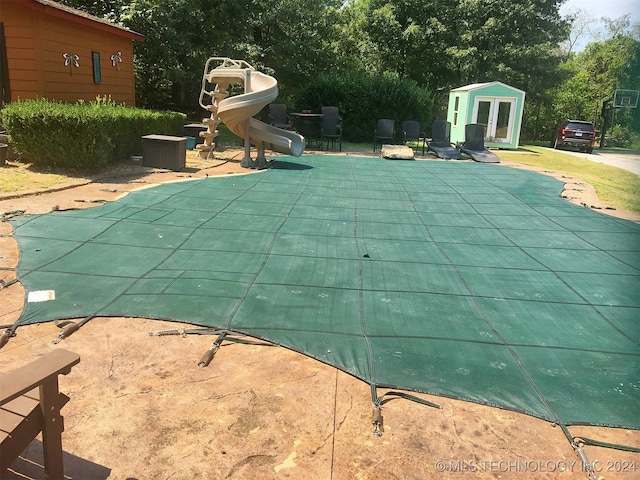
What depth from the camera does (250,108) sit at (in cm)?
972

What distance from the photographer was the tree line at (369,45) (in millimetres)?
14789

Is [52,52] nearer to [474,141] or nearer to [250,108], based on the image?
[250,108]

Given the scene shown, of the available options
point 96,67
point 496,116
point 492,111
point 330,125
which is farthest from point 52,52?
point 496,116

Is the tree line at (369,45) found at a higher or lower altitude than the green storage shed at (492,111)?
higher

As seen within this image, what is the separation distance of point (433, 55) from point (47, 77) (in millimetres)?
16850

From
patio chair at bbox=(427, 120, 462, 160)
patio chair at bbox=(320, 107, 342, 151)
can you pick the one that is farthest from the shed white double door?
patio chair at bbox=(320, 107, 342, 151)

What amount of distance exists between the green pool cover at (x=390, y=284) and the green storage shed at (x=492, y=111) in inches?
419

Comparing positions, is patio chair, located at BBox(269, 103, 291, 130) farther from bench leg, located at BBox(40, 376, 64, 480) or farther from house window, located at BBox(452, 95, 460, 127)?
bench leg, located at BBox(40, 376, 64, 480)

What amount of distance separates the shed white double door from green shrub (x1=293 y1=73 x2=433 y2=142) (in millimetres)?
1834

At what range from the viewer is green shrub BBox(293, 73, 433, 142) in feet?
55.0

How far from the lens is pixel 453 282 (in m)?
4.04

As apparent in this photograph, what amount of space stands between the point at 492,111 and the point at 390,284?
588 inches

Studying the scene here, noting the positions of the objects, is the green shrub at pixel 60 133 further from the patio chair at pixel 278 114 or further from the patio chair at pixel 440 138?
the patio chair at pixel 440 138

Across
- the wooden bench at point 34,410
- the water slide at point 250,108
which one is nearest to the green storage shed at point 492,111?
the water slide at point 250,108
